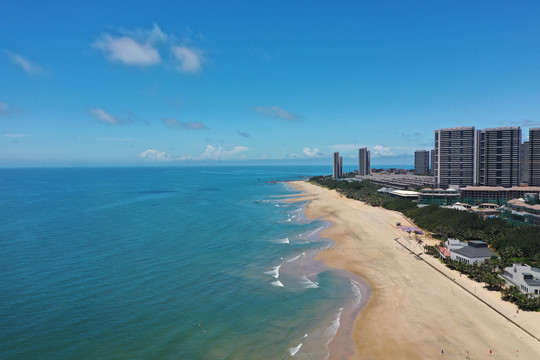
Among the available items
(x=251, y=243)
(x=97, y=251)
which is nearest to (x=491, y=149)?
(x=251, y=243)

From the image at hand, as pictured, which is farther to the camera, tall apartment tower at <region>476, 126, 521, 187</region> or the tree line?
tall apartment tower at <region>476, 126, 521, 187</region>

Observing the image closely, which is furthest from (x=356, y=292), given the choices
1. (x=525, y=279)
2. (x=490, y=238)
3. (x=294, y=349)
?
(x=490, y=238)

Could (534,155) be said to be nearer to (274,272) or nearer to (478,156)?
(478,156)

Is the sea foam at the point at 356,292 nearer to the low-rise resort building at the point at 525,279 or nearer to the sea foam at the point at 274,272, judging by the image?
the sea foam at the point at 274,272

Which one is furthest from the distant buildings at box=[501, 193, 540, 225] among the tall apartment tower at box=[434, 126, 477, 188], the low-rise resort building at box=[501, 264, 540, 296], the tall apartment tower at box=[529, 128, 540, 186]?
the tall apartment tower at box=[529, 128, 540, 186]

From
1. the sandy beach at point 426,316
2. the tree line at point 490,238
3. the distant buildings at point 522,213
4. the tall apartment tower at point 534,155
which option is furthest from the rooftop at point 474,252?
the tall apartment tower at point 534,155

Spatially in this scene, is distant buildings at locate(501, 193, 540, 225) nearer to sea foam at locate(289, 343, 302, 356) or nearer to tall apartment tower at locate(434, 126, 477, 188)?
tall apartment tower at locate(434, 126, 477, 188)

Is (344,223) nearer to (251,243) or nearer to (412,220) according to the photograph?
(412,220)
